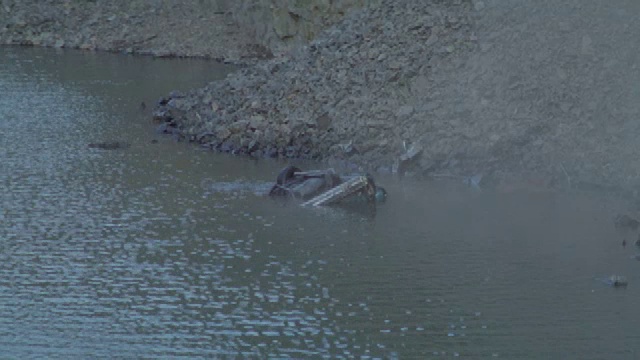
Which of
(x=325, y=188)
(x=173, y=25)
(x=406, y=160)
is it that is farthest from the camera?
(x=173, y=25)

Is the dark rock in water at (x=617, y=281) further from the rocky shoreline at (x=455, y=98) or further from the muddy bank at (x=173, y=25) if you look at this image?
the muddy bank at (x=173, y=25)

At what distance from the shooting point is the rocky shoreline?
97.7 feet

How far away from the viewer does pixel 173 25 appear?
62.8m

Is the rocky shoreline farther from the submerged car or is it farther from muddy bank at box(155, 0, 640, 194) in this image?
the submerged car

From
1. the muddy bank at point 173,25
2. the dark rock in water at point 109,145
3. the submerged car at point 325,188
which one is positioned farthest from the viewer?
the muddy bank at point 173,25

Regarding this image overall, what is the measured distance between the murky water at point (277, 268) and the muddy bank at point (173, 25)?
25667 mm

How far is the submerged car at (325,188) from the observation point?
27109 mm

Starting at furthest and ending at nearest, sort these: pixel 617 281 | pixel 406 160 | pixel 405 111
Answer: pixel 405 111
pixel 406 160
pixel 617 281

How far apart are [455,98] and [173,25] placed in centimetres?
3334

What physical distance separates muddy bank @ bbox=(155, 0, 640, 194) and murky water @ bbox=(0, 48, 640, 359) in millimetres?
1816

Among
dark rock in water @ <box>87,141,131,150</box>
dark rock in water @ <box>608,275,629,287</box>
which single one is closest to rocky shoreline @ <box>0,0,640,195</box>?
dark rock in water @ <box>87,141,131,150</box>

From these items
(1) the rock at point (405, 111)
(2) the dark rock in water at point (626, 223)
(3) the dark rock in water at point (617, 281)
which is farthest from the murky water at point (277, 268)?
(1) the rock at point (405, 111)

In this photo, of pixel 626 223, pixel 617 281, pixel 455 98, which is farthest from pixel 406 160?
pixel 617 281

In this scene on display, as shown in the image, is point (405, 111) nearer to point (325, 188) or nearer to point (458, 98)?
point (458, 98)
